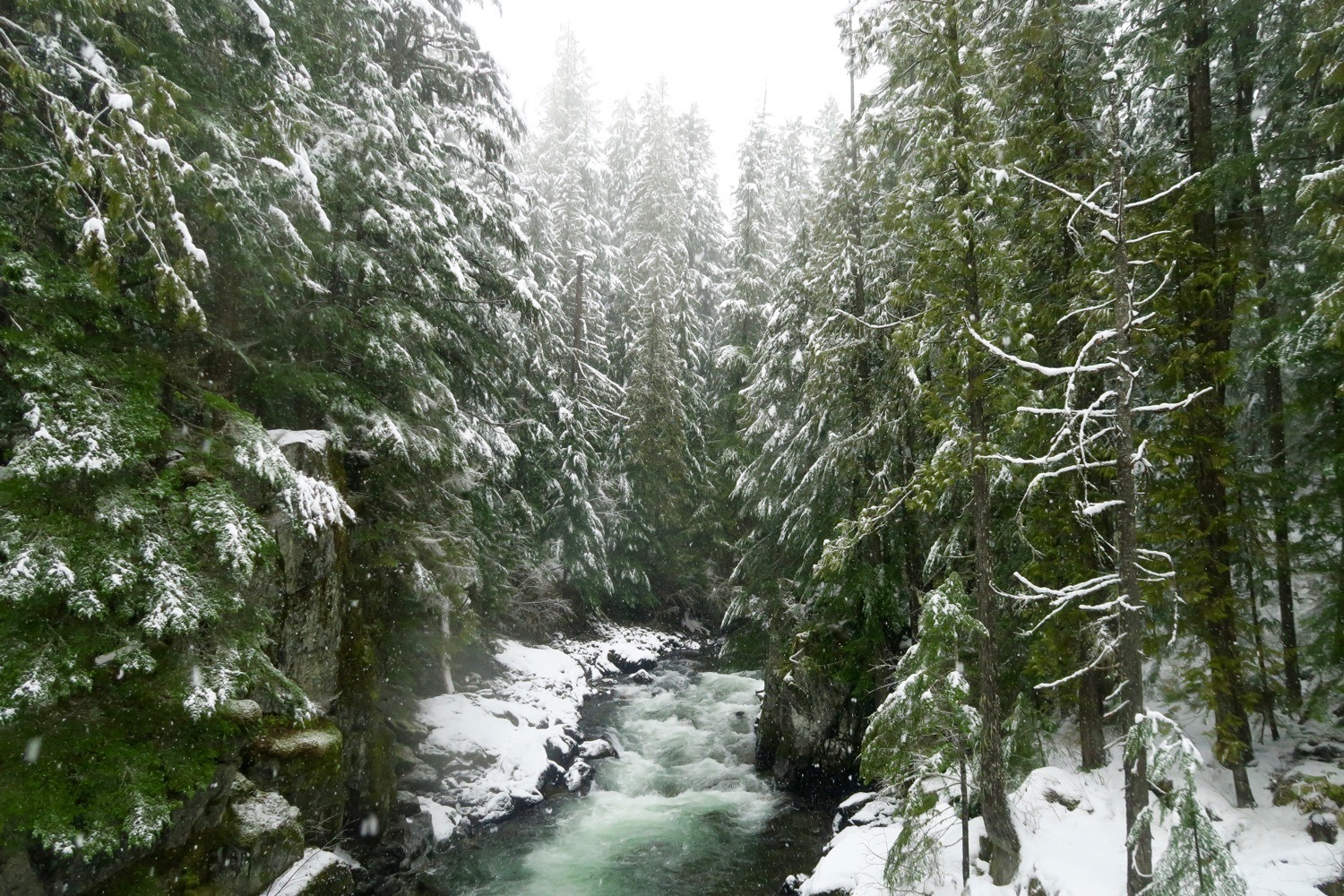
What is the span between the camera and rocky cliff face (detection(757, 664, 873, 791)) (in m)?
13.1

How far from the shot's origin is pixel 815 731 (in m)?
13.5

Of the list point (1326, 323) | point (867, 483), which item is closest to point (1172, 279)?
point (1326, 323)

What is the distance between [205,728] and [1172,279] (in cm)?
1157

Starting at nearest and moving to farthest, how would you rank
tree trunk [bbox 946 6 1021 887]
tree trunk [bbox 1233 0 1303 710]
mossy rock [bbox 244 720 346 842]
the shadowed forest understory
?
the shadowed forest understory
tree trunk [bbox 1233 0 1303 710]
tree trunk [bbox 946 6 1021 887]
mossy rock [bbox 244 720 346 842]

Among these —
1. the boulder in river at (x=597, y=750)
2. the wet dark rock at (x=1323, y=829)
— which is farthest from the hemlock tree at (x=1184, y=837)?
the boulder in river at (x=597, y=750)

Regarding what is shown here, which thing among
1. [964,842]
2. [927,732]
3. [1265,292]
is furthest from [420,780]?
[1265,292]

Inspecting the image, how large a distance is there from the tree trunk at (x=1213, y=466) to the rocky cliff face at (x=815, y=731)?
651 centimetres

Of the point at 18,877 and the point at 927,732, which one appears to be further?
the point at 927,732

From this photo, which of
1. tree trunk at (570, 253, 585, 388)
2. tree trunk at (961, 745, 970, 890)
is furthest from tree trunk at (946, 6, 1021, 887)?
tree trunk at (570, 253, 585, 388)

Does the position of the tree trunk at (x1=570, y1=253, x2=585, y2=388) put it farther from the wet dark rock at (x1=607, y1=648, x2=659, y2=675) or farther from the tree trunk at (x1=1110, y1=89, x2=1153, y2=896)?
the tree trunk at (x1=1110, y1=89, x2=1153, y2=896)

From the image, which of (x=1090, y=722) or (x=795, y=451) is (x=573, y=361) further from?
(x=1090, y=722)

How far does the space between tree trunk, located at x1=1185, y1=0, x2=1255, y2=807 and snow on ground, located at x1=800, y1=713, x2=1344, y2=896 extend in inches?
13.3

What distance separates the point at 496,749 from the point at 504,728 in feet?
1.97

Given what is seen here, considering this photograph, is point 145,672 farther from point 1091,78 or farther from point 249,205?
point 1091,78
